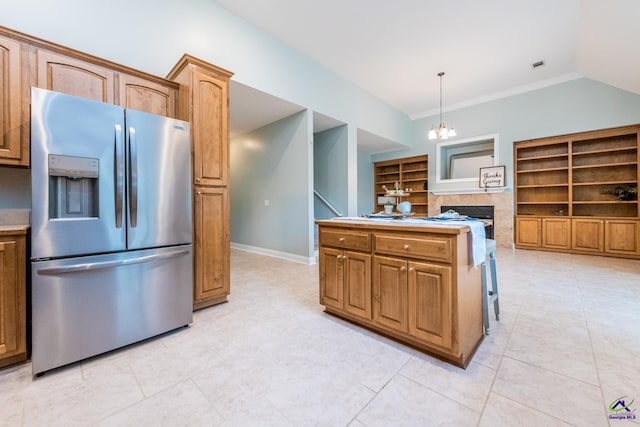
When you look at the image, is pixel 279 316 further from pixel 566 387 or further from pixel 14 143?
pixel 14 143

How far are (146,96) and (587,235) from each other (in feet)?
23.7

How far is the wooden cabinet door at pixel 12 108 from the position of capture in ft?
5.69

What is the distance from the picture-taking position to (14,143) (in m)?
1.76

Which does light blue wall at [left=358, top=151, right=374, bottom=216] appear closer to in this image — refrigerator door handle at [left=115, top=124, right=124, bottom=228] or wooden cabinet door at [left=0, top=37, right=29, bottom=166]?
refrigerator door handle at [left=115, top=124, right=124, bottom=228]

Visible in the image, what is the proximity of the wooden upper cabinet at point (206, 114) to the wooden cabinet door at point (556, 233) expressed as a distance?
6174 mm

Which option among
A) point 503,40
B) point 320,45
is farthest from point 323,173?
point 503,40

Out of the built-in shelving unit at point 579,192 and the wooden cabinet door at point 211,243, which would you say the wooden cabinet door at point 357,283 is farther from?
the built-in shelving unit at point 579,192

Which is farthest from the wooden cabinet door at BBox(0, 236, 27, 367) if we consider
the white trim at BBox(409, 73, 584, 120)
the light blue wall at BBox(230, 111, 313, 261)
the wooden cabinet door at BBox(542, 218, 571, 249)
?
the white trim at BBox(409, 73, 584, 120)

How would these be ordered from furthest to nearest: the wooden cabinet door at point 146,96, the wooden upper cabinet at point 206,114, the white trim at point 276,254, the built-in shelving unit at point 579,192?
the built-in shelving unit at point 579,192, the white trim at point 276,254, the wooden upper cabinet at point 206,114, the wooden cabinet door at point 146,96

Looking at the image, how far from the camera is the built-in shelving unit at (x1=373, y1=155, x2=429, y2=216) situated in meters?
7.04

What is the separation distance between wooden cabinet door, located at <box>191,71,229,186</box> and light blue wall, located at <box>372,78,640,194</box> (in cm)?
563

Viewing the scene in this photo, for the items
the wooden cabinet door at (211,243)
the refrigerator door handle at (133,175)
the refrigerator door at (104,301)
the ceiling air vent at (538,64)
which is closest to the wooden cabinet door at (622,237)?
the ceiling air vent at (538,64)

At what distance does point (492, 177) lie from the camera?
5746mm

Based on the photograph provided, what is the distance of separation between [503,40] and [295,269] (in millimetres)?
4690
